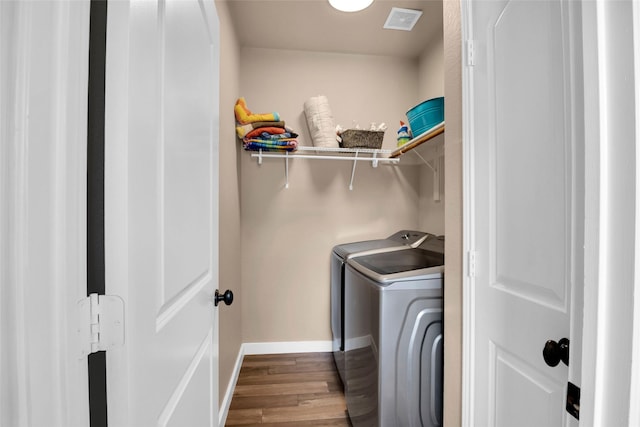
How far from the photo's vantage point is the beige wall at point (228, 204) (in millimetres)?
1770

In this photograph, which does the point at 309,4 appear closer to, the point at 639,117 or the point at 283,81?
the point at 283,81

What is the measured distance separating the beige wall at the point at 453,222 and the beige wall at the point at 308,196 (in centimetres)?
149

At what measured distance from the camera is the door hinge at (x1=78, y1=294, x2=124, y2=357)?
1.44 ft

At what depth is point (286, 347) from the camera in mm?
2594

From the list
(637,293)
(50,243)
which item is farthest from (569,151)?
(50,243)

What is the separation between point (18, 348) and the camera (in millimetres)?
362

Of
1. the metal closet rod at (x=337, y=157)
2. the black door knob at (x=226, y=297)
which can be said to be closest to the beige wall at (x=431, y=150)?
the metal closet rod at (x=337, y=157)

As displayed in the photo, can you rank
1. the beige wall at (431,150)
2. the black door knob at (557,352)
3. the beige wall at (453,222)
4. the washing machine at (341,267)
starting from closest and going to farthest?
the black door knob at (557,352) < the beige wall at (453,222) < the washing machine at (341,267) < the beige wall at (431,150)

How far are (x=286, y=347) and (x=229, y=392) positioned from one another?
76 centimetres

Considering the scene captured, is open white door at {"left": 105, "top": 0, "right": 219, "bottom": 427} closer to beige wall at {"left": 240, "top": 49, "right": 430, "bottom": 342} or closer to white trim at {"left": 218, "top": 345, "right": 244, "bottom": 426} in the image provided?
white trim at {"left": 218, "top": 345, "right": 244, "bottom": 426}

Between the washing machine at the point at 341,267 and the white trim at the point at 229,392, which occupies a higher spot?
the washing machine at the point at 341,267

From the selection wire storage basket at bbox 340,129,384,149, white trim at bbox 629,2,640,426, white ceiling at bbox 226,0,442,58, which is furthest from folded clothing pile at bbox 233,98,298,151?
white trim at bbox 629,2,640,426

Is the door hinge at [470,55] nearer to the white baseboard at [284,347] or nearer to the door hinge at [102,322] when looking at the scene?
the door hinge at [102,322]

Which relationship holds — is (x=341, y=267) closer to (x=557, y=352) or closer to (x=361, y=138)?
(x=361, y=138)
